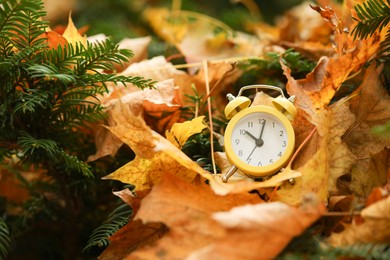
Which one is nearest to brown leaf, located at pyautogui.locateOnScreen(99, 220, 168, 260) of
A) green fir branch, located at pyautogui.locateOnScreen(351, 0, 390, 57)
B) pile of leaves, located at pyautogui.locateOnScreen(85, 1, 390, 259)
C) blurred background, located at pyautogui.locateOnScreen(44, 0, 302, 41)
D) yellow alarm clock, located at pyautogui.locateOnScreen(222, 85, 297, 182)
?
pile of leaves, located at pyautogui.locateOnScreen(85, 1, 390, 259)

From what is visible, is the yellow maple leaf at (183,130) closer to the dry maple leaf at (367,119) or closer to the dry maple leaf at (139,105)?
the dry maple leaf at (139,105)

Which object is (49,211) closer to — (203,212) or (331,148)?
(203,212)

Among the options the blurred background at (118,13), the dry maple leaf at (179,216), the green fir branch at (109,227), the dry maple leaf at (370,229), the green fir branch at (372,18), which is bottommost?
the green fir branch at (109,227)

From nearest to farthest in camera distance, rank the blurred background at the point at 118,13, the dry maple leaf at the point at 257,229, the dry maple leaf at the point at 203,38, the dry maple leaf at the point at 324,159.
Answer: the dry maple leaf at the point at 257,229 < the dry maple leaf at the point at 324,159 < the dry maple leaf at the point at 203,38 < the blurred background at the point at 118,13

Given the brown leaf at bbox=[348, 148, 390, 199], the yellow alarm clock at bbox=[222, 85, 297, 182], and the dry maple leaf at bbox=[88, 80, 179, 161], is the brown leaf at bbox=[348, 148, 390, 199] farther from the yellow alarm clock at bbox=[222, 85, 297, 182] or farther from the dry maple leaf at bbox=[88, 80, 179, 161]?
the dry maple leaf at bbox=[88, 80, 179, 161]

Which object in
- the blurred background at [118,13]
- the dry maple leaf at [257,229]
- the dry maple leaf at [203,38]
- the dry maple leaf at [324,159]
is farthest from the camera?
the blurred background at [118,13]

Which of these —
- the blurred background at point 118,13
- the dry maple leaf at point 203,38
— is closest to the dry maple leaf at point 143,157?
the dry maple leaf at point 203,38

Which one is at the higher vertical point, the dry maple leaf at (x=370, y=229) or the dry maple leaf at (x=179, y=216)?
the dry maple leaf at (x=370, y=229)

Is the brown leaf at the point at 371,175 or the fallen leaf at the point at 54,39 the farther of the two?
the fallen leaf at the point at 54,39
